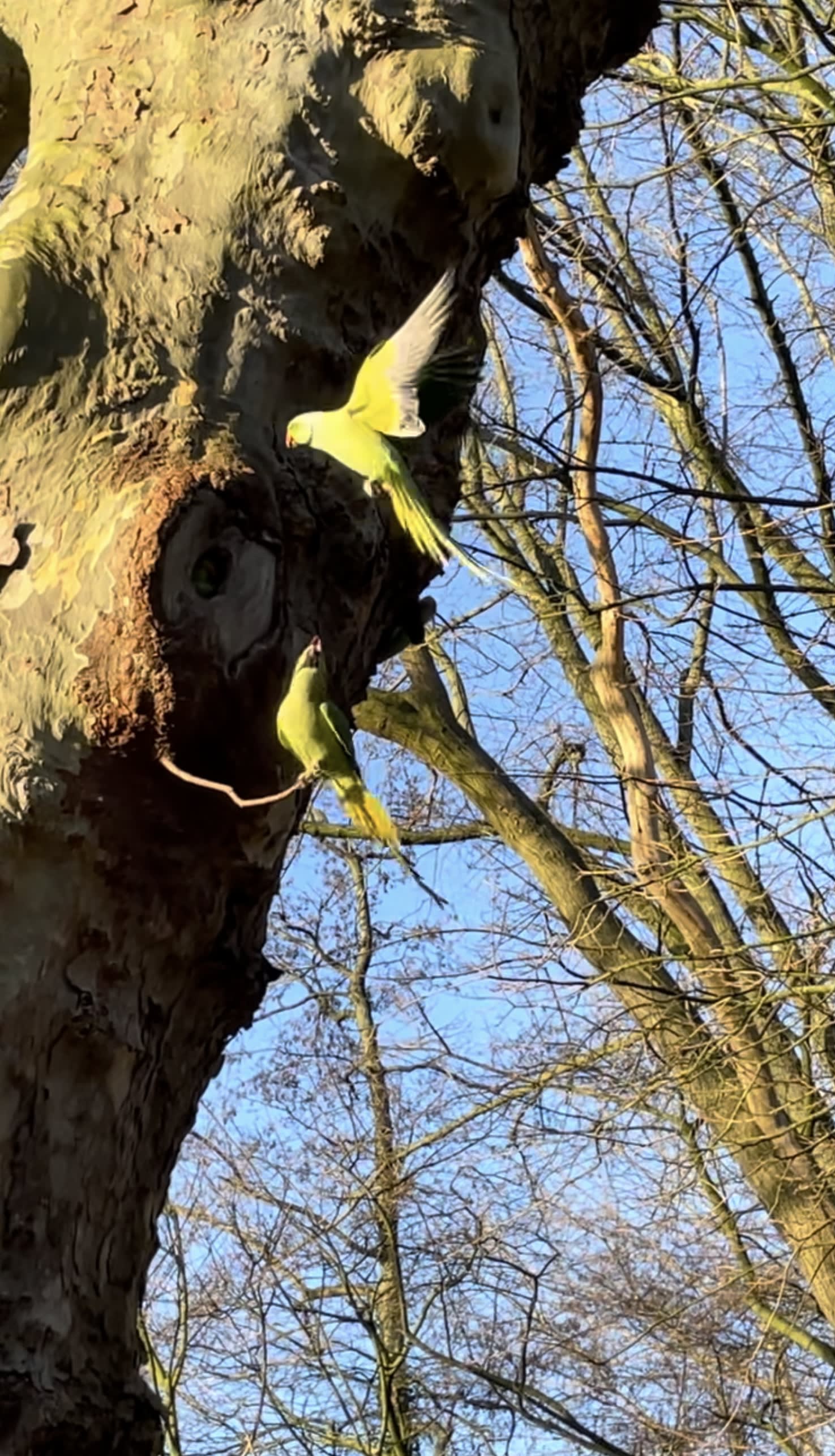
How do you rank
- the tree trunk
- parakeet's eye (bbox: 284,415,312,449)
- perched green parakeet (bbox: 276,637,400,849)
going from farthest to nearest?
parakeet's eye (bbox: 284,415,312,449), perched green parakeet (bbox: 276,637,400,849), the tree trunk

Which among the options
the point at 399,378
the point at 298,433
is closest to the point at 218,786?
the point at 298,433

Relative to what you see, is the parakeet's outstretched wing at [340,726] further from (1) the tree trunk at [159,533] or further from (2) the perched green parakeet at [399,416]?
(2) the perched green parakeet at [399,416]

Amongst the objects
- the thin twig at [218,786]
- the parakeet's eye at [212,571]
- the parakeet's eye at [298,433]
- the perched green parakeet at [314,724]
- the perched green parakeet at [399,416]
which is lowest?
the thin twig at [218,786]

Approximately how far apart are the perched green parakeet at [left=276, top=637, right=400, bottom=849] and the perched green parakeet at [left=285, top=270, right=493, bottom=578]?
209mm

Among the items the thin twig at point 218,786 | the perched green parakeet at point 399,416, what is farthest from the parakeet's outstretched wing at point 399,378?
the thin twig at point 218,786

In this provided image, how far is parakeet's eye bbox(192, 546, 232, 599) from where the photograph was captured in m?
1.25

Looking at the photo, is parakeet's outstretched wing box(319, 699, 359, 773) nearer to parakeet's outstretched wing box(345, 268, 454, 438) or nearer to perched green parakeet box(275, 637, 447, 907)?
perched green parakeet box(275, 637, 447, 907)

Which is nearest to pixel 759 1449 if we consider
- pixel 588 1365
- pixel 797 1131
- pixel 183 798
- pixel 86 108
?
pixel 588 1365

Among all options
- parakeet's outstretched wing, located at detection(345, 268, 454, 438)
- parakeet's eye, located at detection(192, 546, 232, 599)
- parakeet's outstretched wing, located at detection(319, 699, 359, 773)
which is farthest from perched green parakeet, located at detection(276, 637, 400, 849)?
parakeet's outstretched wing, located at detection(345, 268, 454, 438)

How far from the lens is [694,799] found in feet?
14.4

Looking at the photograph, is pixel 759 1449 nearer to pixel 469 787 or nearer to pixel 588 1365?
pixel 588 1365

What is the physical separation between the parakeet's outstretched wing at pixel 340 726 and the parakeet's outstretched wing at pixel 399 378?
307 millimetres

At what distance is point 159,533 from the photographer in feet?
3.98

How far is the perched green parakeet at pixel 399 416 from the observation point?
142cm
